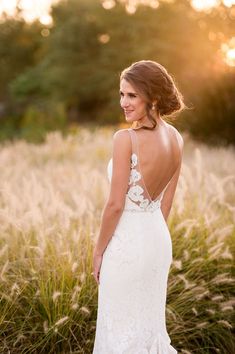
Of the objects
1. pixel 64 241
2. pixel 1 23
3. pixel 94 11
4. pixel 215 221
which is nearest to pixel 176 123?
pixel 215 221

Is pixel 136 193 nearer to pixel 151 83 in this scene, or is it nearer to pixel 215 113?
pixel 151 83

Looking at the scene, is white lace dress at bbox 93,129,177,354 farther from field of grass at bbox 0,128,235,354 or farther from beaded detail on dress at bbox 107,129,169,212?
field of grass at bbox 0,128,235,354

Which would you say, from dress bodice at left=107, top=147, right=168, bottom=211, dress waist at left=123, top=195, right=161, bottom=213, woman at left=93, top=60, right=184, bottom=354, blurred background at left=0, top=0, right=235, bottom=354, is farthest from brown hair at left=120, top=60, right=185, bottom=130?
blurred background at left=0, top=0, right=235, bottom=354

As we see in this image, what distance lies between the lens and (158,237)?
307cm

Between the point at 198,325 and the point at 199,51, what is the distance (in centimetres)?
1941

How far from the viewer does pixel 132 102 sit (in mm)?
2910

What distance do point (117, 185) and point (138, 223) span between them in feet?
1.04

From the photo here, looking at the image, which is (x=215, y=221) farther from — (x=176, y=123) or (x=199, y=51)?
(x=199, y=51)

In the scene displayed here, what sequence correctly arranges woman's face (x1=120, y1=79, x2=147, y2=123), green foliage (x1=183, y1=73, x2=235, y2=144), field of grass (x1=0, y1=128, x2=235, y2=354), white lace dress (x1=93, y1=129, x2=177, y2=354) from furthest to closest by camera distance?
green foliage (x1=183, y1=73, x2=235, y2=144) < field of grass (x1=0, y1=128, x2=235, y2=354) < white lace dress (x1=93, y1=129, x2=177, y2=354) < woman's face (x1=120, y1=79, x2=147, y2=123)

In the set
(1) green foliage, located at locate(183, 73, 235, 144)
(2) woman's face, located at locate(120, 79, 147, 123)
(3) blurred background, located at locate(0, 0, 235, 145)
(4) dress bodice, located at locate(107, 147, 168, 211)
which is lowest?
(4) dress bodice, located at locate(107, 147, 168, 211)

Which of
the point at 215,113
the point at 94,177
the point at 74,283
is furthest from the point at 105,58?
the point at 74,283

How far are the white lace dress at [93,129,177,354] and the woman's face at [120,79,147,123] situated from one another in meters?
0.34

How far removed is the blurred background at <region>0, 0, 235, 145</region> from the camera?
13.6 metres

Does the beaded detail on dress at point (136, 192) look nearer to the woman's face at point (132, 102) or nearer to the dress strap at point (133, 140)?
the dress strap at point (133, 140)
